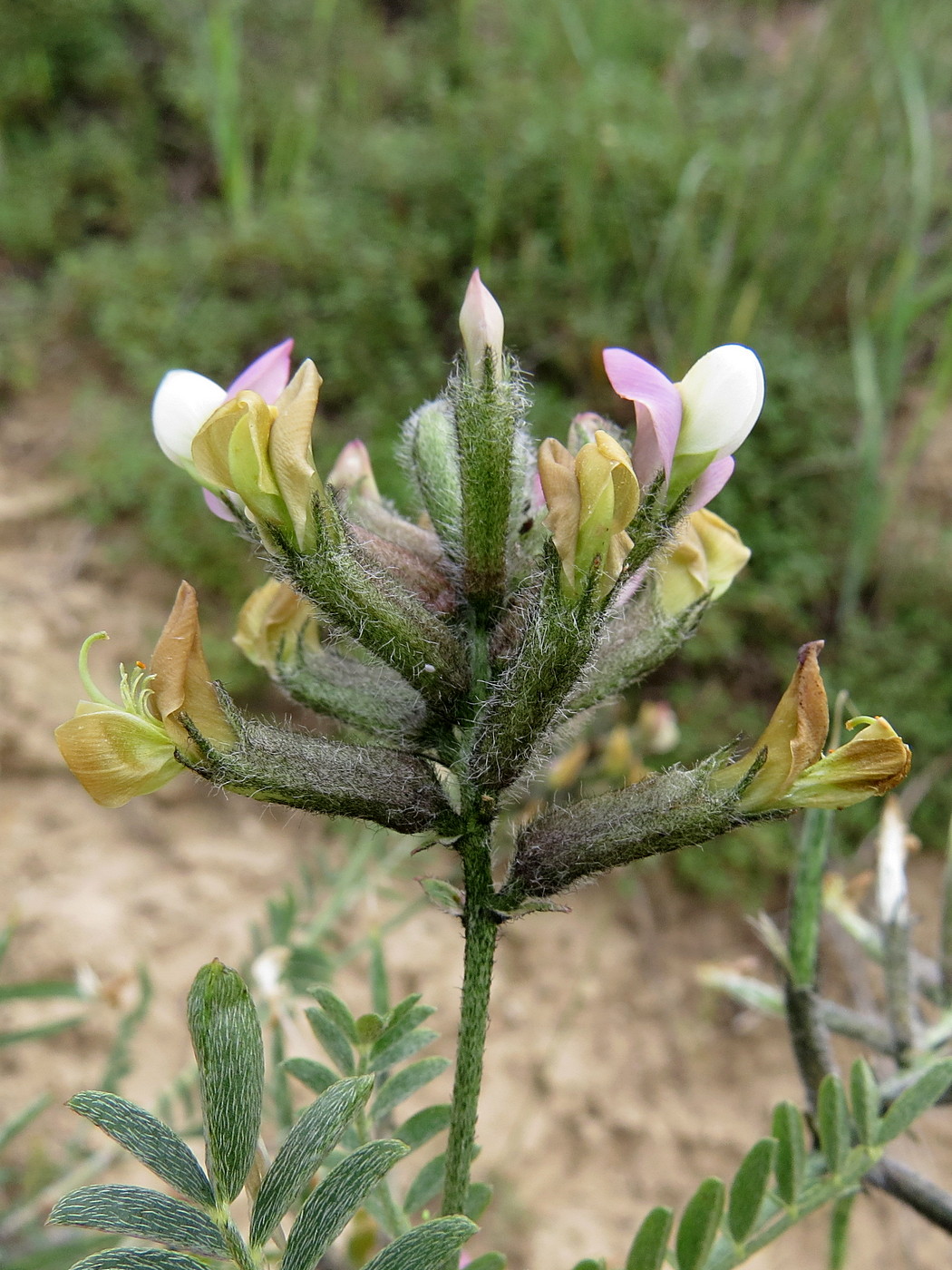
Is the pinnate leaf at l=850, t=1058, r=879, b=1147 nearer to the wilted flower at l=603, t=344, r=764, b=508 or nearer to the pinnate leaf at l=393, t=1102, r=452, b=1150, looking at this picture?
the pinnate leaf at l=393, t=1102, r=452, b=1150

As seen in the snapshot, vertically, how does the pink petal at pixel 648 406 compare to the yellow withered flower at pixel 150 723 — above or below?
above

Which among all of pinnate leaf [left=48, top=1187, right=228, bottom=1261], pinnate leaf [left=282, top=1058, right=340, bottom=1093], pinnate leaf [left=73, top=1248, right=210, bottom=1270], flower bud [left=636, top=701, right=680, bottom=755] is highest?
flower bud [left=636, top=701, right=680, bottom=755]

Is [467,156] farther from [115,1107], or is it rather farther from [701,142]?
[115,1107]

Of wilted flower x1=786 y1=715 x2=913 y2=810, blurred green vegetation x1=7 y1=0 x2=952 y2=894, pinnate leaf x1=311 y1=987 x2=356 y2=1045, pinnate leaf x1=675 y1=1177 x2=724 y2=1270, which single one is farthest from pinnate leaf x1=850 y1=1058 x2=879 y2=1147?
blurred green vegetation x1=7 y1=0 x2=952 y2=894

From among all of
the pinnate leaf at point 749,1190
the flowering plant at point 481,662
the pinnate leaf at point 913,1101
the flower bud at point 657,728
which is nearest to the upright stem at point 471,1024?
the flowering plant at point 481,662

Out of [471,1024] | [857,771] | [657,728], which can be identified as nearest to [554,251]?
[657,728]

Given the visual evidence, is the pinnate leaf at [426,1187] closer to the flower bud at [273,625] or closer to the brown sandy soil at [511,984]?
the flower bud at [273,625]
